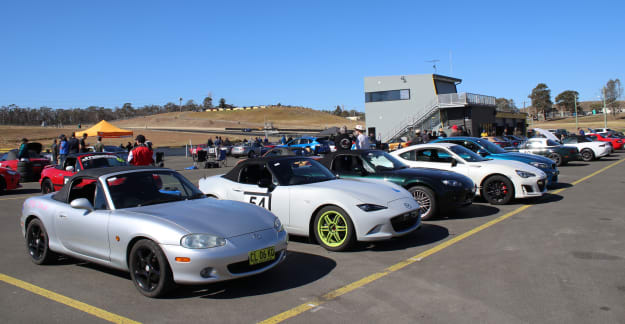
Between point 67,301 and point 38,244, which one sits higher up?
point 38,244

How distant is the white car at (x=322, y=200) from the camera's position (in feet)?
20.4

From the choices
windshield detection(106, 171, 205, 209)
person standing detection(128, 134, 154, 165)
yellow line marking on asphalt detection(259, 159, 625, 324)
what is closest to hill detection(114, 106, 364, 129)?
person standing detection(128, 134, 154, 165)

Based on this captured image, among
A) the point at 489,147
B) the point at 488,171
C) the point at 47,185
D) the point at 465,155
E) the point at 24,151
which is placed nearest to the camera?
the point at 488,171

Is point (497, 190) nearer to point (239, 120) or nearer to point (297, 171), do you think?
point (297, 171)

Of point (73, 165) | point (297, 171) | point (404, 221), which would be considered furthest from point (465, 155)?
point (73, 165)

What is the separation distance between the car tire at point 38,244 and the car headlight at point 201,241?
252 cm

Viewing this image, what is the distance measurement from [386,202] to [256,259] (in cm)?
236

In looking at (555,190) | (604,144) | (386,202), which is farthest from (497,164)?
(604,144)

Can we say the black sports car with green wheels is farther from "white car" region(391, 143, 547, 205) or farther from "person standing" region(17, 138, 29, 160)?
"person standing" region(17, 138, 29, 160)

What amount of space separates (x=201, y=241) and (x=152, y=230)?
1.75 ft

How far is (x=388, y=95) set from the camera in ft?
164

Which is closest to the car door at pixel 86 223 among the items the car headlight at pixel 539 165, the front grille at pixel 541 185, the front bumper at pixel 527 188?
the front bumper at pixel 527 188

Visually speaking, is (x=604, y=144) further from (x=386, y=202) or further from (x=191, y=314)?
(x=191, y=314)

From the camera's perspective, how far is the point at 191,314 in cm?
421
